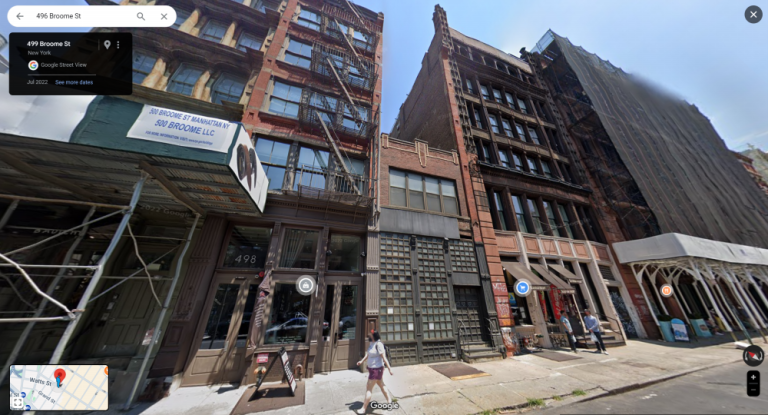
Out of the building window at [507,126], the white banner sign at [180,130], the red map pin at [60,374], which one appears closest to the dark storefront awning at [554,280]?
the building window at [507,126]

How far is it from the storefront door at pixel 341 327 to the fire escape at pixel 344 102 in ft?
11.8

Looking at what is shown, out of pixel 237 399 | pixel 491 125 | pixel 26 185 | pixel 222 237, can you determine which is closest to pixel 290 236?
pixel 222 237

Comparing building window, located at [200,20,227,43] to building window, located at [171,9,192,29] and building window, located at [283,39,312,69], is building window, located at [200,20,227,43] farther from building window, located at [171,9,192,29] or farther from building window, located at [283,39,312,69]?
building window, located at [283,39,312,69]

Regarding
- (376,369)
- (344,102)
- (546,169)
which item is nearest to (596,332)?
(376,369)

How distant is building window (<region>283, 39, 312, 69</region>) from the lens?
12469 millimetres

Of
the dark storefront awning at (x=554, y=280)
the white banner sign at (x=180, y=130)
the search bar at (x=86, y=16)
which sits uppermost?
the search bar at (x=86, y=16)

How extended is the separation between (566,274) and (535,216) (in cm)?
381

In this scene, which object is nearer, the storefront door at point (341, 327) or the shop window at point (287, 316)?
the shop window at point (287, 316)

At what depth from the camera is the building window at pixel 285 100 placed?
36.2 ft

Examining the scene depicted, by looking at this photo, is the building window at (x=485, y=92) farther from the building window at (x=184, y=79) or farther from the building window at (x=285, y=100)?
the building window at (x=184, y=79)

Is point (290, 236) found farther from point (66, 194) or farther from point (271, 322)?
point (66, 194)

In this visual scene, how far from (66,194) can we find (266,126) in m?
6.23

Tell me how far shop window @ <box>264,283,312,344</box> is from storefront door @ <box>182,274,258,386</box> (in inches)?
29.5

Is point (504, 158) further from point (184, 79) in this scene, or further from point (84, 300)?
point (84, 300)
